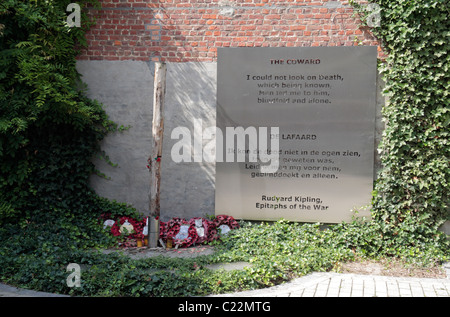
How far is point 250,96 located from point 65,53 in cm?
306

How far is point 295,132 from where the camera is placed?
670cm

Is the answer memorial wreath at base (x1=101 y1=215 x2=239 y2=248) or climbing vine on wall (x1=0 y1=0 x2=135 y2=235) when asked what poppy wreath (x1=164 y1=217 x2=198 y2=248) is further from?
climbing vine on wall (x1=0 y1=0 x2=135 y2=235)

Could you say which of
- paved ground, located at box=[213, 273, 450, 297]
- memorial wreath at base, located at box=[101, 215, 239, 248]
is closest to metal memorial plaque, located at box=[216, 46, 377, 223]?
memorial wreath at base, located at box=[101, 215, 239, 248]

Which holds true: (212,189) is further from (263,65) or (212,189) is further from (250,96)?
(263,65)

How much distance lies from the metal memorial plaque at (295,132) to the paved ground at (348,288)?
5.62 ft

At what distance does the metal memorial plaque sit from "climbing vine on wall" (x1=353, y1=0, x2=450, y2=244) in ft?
1.04

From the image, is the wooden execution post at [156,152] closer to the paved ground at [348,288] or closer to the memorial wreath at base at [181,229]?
the memorial wreath at base at [181,229]

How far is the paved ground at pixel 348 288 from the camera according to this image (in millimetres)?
4453

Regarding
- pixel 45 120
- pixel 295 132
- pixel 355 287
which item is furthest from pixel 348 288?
pixel 45 120

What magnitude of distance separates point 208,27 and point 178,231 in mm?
3218

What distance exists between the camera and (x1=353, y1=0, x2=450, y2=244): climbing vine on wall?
6.01 meters

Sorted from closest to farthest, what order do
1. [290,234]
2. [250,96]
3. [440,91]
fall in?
[440,91]
[290,234]
[250,96]

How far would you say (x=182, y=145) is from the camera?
7086 mm

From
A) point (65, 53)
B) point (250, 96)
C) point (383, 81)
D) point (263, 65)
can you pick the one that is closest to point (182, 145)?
point (250, 96)
